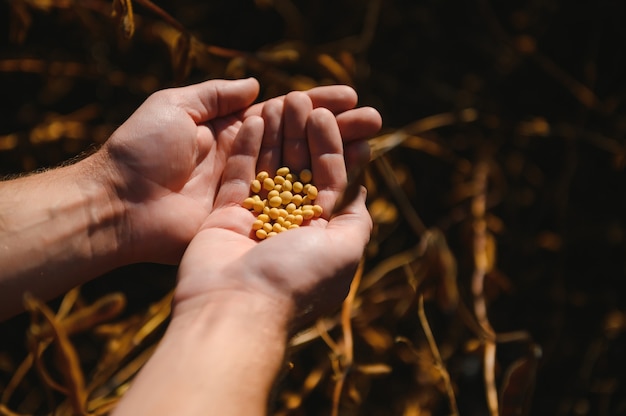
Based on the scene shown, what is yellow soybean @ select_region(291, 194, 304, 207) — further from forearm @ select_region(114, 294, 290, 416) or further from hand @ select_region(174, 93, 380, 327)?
forearm @ select_region(114, 294, 290, 416)

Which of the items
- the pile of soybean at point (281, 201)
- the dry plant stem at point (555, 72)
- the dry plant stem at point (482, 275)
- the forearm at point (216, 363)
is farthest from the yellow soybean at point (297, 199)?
the dry plant stem at point (555, 72)

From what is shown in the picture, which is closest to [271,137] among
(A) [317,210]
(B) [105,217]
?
(A) [317,210]

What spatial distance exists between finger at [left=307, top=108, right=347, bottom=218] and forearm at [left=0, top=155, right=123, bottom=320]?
0.29 meters

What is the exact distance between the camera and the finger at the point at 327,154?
0.82m

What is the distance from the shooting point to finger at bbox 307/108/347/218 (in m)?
0.82

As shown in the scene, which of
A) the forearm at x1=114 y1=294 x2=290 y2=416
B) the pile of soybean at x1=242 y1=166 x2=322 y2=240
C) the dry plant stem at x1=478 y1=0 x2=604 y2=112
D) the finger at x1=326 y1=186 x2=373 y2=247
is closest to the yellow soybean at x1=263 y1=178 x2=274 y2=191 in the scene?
the pile of soybean at x1=242 y1=166 x2=322 y2=240

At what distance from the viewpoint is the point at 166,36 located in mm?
1100

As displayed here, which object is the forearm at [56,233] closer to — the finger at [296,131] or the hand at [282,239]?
the hand at [282,239]

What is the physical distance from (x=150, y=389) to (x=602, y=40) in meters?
1.14

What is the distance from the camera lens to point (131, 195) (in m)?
0.80

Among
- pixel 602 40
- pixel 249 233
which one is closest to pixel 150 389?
pixel 249 233

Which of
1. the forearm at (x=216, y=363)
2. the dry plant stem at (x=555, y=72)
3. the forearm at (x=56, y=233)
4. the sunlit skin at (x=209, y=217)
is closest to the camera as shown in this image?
the forearm at (x=216, y=363)

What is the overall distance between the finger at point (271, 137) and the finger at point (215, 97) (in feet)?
0.12

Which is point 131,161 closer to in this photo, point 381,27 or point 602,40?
point 381,27
